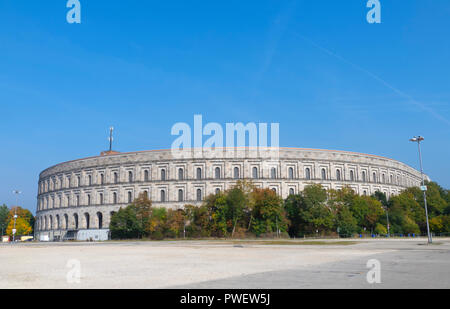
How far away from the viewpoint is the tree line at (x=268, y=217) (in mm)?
57344

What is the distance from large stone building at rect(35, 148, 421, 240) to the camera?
70.8 m

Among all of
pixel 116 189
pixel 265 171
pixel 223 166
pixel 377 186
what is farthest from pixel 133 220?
pixel 377 186

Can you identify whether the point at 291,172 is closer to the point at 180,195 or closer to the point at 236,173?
the point at 236,173

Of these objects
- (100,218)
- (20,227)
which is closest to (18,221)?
(20,227)

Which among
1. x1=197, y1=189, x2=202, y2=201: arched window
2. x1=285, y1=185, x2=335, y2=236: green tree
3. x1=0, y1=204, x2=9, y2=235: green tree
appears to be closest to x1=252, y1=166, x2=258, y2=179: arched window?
x1=197, y1=189, x2=202, y2=201: arched window

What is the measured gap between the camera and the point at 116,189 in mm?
74250

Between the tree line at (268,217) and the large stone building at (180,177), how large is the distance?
7.40 meters

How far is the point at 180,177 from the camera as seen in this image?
72.1m

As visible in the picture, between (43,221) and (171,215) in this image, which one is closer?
(171,215)

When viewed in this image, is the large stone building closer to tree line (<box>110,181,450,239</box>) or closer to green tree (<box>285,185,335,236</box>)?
tree line (<box>110,181,450,239</box>)

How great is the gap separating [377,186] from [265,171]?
26.0 meters
